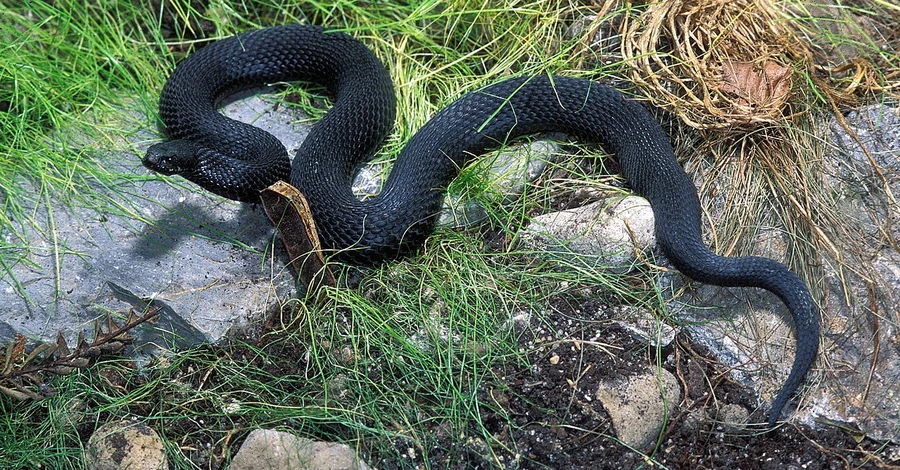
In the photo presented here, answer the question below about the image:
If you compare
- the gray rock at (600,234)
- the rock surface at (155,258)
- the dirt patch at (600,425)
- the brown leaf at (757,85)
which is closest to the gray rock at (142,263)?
the rock surface at (155,258)

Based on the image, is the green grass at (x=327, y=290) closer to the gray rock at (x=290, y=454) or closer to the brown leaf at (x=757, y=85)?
the gray rock at (x=290, y=454)

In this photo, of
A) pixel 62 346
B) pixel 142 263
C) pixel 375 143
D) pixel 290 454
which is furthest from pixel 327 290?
pixel 62 346

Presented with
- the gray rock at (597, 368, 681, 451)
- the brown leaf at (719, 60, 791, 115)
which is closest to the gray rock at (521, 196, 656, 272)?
the gray rock at (597, 368, 681, 451)

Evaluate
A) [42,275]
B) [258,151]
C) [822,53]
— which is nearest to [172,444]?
[42,275]

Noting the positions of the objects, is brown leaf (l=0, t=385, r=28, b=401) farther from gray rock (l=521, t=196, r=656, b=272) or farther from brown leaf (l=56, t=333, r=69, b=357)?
gray rock (l=521, t=196, r=656, b=272)

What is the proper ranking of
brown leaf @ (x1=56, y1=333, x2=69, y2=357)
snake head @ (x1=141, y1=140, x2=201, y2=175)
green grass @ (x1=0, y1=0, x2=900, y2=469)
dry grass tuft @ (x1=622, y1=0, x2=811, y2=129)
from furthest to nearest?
dry grass tuft @ (x1=622, y1=0, x2=811, y2=129) < snake head @ (x1=141, y1=140, x2=201, y2=175) < brown leaf @ (x1=56, y1=333, x2=69, y2=357) < green grass @ (x1=0, y1=0, x2=900, y2=469)

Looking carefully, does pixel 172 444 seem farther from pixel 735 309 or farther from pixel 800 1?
pixel 800 1
